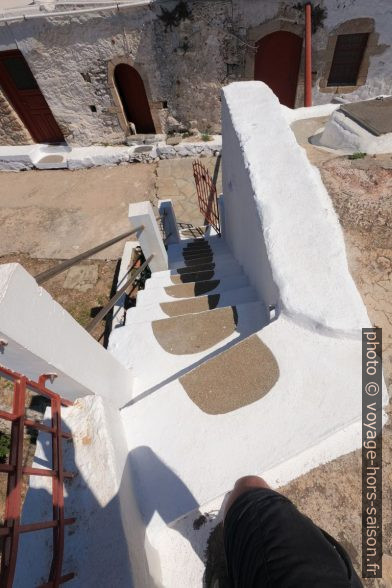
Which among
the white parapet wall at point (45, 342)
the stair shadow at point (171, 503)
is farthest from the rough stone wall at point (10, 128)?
the stair shadow at point (171, 503)

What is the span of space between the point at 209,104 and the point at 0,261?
260 inches

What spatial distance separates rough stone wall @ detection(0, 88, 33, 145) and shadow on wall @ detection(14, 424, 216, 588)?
10.1m

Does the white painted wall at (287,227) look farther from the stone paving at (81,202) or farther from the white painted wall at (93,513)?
the stone paving at (81,202)

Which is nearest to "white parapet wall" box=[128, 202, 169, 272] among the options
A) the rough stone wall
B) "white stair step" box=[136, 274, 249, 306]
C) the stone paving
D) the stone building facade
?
"white stair step" box=[136, 274, 249, 306]

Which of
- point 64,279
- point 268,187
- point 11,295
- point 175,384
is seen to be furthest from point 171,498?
point 64,279

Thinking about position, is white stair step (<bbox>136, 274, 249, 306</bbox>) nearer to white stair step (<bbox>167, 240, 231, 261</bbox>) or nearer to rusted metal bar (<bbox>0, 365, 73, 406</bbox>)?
white stair step (<bbox>167, 240, 231, 261</bbox>)

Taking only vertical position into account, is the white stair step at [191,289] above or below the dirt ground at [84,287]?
above

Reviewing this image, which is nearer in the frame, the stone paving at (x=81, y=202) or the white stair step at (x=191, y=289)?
the white stair step at (x=191, y=289)

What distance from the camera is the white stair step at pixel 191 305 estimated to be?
3.51m

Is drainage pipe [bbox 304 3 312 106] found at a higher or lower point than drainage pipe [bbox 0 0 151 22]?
lower

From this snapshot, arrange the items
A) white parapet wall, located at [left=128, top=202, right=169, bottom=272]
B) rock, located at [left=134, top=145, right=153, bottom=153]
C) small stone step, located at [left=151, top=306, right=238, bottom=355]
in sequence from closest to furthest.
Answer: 1. small stone step, located at [left=151, top=306, right=238, bottom=355]
2. white parapet wall, located at [left=128, top=202, right=169, bottom=272]
3. rock, located at [left=134, top=145, right=153, bottom=153]

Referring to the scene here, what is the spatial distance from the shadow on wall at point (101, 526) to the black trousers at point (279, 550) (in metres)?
0.48

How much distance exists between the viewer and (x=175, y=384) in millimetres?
2037

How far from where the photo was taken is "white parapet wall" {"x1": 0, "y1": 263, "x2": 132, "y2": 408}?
48.9 inches
